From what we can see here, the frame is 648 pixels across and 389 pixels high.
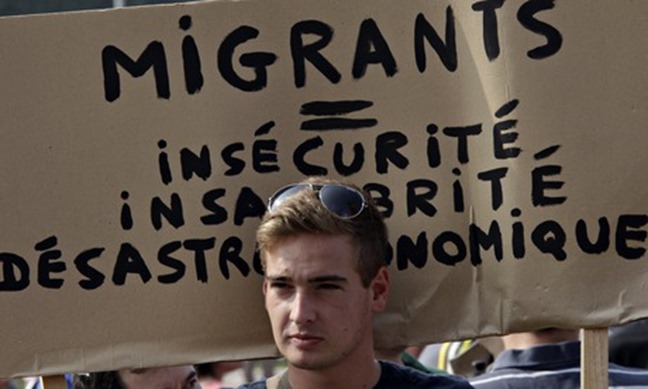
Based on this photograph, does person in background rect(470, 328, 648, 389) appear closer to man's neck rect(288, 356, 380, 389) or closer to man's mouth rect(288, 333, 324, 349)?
man's neck rect(288, 356, 380, 389)

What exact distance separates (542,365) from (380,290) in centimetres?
109

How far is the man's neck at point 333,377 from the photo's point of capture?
4137 millimetres

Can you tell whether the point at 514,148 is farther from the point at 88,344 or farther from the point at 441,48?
the point at 88,344

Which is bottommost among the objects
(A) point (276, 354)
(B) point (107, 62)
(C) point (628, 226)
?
(A) point (276, 354)

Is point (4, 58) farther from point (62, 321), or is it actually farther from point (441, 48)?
point (441, 48)

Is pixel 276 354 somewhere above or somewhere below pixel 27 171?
below

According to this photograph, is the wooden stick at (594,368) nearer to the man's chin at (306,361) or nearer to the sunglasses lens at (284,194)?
the man's chin at (306,361)

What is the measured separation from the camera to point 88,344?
433 cm

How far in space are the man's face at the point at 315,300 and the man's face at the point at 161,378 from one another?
68 centimetres

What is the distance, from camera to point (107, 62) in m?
4.33

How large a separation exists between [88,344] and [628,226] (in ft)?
4.35

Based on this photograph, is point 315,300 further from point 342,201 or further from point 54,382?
point 54,382

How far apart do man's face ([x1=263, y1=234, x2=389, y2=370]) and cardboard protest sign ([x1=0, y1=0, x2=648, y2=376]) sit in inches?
9.3

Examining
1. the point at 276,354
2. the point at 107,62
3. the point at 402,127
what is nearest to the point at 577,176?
the point at 402,127
